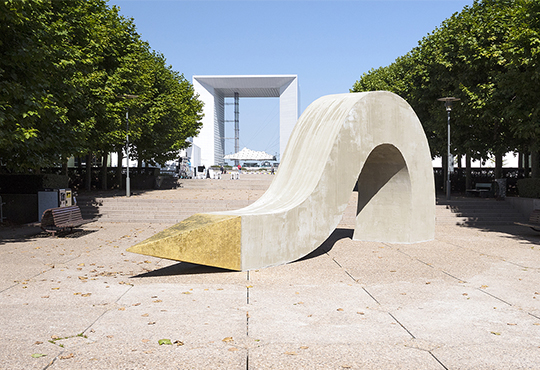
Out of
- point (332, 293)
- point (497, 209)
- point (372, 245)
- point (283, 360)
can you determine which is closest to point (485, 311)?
point (332, 293)

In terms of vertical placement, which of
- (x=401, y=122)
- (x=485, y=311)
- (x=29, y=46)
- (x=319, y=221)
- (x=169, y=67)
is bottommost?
(x=485, y=311)

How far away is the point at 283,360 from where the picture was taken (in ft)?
16.0

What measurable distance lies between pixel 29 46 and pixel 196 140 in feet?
279

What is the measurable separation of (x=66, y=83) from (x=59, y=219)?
16.0 feet

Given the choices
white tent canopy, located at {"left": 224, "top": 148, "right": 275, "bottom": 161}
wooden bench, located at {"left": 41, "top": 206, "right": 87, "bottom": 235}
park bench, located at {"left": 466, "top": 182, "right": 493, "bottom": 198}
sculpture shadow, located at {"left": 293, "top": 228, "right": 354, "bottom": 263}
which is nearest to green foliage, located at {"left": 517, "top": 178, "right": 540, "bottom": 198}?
park bench, located at {"left": 466, "top": 182, "right": 493, "bottom": 198}

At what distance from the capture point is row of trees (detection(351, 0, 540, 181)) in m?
16.2

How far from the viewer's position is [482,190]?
27.2 meters

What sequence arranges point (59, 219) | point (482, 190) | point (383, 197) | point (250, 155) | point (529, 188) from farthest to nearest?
point (250, 155) < point (482, 190) < point (529, 188) < point (59, 219) < point (383, 197)

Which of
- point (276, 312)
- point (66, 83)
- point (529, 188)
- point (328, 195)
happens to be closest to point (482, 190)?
point (529, 188)

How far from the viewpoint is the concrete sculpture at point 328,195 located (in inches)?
358

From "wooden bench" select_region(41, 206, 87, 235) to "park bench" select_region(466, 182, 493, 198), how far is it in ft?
71.4

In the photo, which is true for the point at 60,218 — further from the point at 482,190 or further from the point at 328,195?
the point at 482,190

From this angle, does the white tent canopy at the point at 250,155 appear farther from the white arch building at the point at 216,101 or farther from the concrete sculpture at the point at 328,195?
the concrete sculpture at the point at 328,195

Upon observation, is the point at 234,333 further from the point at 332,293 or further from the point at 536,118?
the point at 536,118
